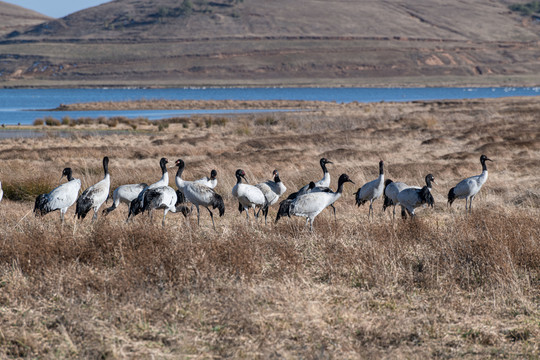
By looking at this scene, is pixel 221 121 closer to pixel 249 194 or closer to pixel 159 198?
pixel 249 194

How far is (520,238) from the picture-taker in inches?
368

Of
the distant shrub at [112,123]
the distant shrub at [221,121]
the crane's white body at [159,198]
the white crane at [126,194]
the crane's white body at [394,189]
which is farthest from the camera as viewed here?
the distant shrub at [112,123]

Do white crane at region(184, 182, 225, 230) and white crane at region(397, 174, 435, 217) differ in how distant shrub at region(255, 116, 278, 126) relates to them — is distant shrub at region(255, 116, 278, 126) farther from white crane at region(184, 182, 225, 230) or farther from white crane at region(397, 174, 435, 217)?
white crane at region(397, 174, 435, 217)

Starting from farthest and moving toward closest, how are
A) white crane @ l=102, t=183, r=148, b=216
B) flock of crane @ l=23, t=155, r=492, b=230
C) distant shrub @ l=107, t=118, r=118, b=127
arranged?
distant shrub @ l=107, t=118, r=118, b=127
white crane @ l=102, t=183, r=148, b=216
flock of crane @ l=23, t=155, r=492, b=230

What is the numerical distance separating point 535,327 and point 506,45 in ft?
639

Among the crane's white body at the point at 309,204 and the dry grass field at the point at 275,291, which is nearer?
the dry grass field at the point at 275,291

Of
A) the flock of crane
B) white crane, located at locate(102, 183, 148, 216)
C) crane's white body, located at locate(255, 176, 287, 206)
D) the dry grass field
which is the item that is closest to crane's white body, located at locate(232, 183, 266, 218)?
the flock of crane

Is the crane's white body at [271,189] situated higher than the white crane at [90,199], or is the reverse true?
the white crane at [90,199]

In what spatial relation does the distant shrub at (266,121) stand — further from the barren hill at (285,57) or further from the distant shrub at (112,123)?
the barren hill at (285,57)

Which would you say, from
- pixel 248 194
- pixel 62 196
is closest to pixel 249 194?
pixel 248 194

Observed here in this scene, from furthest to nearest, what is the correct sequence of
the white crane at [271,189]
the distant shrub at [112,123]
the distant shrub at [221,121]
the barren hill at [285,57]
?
1. the barren hill at [285,57]
2. the distant shrub at [112,123]
3. the distant shrub at [221,121]
4. the white crane at [271,189]

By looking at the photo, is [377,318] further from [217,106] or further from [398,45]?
[398,45]

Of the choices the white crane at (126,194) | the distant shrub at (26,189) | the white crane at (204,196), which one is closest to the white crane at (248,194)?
the white crane at (204,196)

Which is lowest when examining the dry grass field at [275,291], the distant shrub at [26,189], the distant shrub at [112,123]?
the distant shrub at [112,123]
